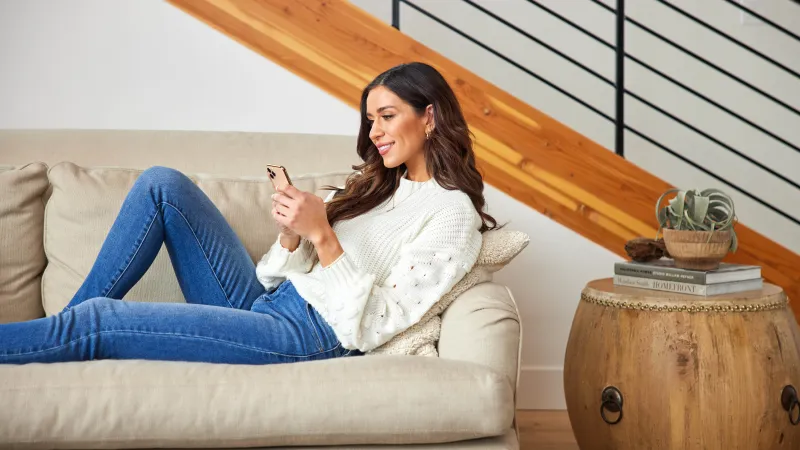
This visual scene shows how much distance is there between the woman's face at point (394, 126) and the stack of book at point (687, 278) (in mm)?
579

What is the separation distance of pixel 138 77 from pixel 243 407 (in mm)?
1491

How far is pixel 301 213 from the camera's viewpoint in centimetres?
162

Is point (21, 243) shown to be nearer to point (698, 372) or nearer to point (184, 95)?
point (184, 95)

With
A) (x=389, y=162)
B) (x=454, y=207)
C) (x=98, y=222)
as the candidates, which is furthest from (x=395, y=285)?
Answer: (x=98, y=222)

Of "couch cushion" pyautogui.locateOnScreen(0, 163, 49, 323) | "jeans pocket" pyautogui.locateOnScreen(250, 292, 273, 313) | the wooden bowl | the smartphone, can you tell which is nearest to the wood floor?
the wooden bowl

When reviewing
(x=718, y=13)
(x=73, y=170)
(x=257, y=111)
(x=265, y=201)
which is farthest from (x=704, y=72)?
(x=73, y=170)

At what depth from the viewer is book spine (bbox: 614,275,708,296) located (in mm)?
1814

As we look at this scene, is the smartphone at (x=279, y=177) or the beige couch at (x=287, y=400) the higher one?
the smartphone at (x=279, y=177)

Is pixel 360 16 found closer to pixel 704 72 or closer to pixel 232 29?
pixel 232 29

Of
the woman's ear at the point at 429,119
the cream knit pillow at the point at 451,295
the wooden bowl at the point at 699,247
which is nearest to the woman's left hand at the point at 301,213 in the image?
the cream knit pillow at the point at 451,295

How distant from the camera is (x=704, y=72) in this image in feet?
10.6

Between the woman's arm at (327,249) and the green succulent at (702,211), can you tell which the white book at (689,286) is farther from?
the woman's arm at (327,249)

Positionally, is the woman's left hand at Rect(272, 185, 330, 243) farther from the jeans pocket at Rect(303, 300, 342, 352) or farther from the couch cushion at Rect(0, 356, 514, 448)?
the couch cushion at Rect(0, 356, 514, 448)

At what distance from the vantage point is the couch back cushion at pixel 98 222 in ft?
6.44
